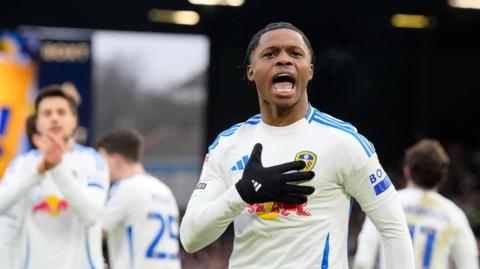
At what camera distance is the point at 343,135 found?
12.0 ft

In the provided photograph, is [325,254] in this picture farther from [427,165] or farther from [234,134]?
[427,165]

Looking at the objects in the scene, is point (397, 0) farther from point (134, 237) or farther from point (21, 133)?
point (134, 237)

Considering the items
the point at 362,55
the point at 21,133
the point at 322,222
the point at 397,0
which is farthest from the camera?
the point at 362,55

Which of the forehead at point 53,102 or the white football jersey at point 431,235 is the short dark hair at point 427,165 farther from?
the forehead at point 53,102

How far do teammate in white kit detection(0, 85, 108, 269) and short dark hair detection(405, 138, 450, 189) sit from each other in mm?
2036

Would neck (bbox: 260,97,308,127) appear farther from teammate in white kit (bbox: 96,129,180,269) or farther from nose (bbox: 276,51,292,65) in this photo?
teammate in white kit (bbox: 96,129,180,269)

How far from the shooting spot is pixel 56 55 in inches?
464

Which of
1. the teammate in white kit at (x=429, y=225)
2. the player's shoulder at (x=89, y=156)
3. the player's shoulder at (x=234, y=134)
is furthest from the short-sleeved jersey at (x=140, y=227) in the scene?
the player's shoulder at (x=234, y=134)

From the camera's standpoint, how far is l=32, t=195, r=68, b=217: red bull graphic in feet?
17.9

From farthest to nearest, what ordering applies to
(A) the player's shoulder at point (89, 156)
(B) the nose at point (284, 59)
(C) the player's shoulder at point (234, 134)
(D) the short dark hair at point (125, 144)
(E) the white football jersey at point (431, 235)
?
1. (D) the short dark hair at point (125, 144)
2. (E) the white football jersey at point (431, 235)
3. (A) the player's shoulder at point (89, 156)
4. (C) the player's shoulder at point (234, 134)
5. (B) the nose at point (284, 59)

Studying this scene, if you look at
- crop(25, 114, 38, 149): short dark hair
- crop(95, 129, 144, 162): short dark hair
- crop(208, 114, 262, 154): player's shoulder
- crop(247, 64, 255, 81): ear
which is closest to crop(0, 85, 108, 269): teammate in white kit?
crop(25, 114, 38, 149): short dark hair

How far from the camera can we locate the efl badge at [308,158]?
3598 mm

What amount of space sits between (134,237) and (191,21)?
283 inches

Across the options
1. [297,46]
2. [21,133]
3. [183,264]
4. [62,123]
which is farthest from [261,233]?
[183,264]
